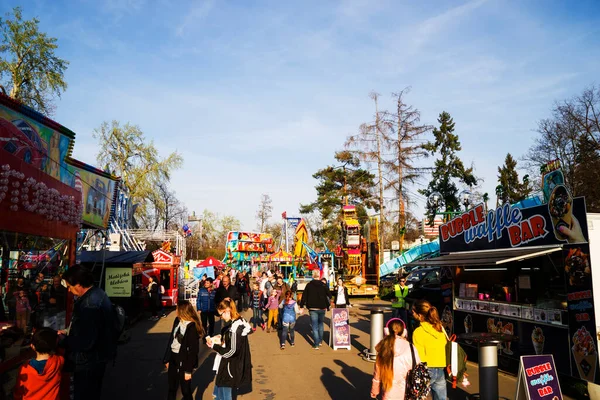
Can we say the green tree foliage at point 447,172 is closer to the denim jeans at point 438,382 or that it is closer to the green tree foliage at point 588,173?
the green tree foliage at point 588,173

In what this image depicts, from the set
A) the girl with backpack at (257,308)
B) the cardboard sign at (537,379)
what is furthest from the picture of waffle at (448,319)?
the girl with backpack at (257,308)

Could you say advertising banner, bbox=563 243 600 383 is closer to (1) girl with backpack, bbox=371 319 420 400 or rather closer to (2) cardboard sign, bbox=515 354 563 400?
(2) cardboard sign, bbox=515 354 563 400

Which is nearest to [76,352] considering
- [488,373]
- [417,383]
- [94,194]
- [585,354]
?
[417,383]

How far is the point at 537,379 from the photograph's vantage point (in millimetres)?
5566

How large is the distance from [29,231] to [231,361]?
3211mm

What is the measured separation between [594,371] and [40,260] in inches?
336

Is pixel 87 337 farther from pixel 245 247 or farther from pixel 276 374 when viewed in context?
pixel 245 247

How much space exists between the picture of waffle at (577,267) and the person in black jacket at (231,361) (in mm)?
5313

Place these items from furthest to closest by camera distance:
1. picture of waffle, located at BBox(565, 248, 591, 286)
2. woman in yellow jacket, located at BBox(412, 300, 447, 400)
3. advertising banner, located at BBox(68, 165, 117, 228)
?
1. advertising banner, located at BBox(68, 165, 117, 228)
2. picture of waffle, located at BBox(565, 248, 591, 286)
3. woman in yellow jacket, located at BBox(412, 300, 447, 400)

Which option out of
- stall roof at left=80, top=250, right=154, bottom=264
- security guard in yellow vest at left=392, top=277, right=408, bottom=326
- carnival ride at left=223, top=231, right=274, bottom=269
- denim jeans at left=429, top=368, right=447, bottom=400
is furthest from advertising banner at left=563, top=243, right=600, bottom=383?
carnival ride at left=223, top=231, right=274, bottom=269

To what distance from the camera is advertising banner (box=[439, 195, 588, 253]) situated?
767 cm

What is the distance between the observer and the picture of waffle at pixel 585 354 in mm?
7039

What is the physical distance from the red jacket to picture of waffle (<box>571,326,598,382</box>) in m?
7.19

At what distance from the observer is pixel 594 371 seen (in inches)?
275
